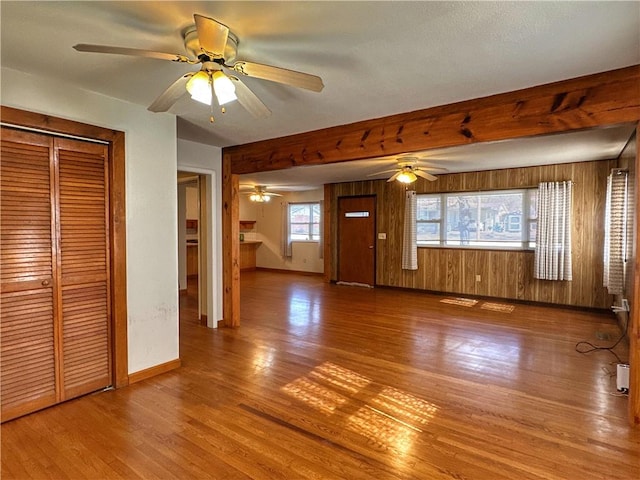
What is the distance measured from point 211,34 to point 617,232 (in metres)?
4.56

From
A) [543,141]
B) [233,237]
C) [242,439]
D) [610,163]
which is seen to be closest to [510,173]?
[610,163]

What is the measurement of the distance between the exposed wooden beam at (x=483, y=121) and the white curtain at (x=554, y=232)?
354 cm

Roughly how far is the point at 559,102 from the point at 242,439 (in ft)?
9.93

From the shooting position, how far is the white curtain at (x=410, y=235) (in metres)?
6.91

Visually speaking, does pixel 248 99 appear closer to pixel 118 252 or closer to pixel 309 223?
Answer: pixel 118 252

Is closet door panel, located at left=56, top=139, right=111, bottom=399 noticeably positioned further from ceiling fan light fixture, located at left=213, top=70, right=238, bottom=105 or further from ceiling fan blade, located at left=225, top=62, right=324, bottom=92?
ceiling fan blade, located at left=225, top=62, right=324, bottom=92

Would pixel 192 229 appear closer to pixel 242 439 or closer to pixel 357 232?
pixel 357 232

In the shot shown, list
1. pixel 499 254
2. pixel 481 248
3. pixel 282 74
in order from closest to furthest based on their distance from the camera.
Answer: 1. pixel 282 74
2. pixel 499 254
3. pixel 481 248

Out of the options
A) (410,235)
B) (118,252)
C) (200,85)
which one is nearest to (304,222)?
(410,235)

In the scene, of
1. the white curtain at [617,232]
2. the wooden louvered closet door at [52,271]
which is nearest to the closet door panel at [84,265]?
the wooden louvered closet door at [52,271]

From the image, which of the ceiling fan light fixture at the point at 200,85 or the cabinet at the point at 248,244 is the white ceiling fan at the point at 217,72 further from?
the cabinet at the point at 248,244

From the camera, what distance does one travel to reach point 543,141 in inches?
159

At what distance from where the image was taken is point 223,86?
193 cm

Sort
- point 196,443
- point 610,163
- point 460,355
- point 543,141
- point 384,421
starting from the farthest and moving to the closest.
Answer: point 610,163, point 543,141, point 460,355, point 384,421, point 196,443
